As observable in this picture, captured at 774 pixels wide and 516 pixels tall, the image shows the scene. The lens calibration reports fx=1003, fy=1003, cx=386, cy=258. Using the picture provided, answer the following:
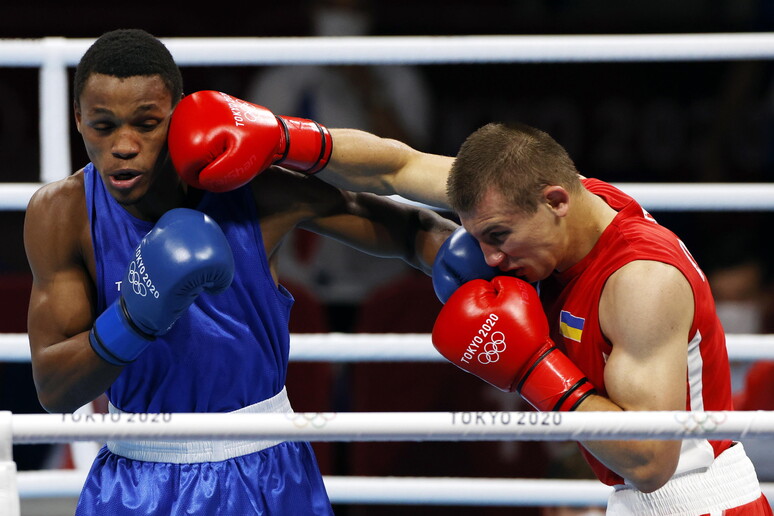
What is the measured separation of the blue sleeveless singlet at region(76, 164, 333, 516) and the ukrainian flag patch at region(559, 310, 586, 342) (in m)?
0.54

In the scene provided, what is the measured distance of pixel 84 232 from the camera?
1867 millimetres

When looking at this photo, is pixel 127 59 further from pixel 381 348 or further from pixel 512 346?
pixel 381 348

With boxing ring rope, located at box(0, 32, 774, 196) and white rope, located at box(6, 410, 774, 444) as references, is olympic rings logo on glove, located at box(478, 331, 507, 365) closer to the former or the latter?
white rope, located at box(6, 410, 774, 444)

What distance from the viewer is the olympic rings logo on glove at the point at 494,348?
179 centimetres

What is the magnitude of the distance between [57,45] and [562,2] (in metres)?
2.73

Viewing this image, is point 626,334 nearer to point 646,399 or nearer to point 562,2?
point 646,399

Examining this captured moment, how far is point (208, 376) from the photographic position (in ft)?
6.12

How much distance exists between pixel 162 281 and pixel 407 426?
0.55m

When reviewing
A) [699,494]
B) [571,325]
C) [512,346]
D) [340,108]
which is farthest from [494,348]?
[340,108]

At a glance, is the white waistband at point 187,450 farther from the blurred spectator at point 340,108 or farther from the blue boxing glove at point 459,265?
the blurred spectator at point 340,108

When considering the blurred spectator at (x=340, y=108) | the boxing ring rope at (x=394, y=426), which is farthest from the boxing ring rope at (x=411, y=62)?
the blurred spectator at (x=340, y=108)

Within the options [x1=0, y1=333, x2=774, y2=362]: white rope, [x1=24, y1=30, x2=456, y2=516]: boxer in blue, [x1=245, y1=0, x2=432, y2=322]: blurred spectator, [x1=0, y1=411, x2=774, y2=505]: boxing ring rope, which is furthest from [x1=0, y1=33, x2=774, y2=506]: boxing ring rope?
[x1=245, y1=0, x2=432, y2=322]: blurred spectator

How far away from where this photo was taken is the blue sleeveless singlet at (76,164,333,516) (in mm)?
1835

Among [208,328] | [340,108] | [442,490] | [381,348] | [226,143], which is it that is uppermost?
[226,143]
